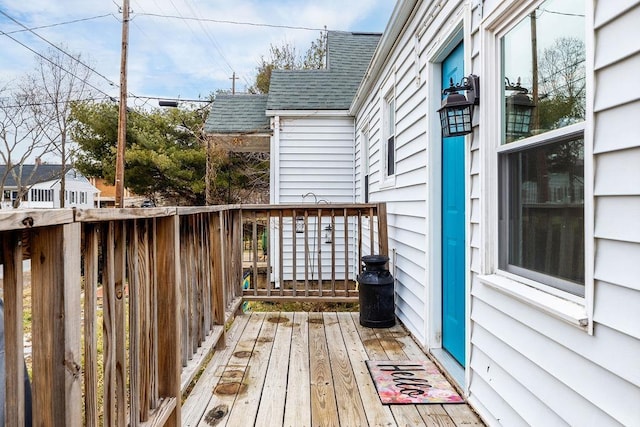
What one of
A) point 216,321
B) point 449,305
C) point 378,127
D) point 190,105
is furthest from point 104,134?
point 449,305

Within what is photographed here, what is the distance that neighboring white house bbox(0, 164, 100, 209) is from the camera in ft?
64.2

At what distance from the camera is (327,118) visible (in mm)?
7551

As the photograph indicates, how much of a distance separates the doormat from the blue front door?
23 cm

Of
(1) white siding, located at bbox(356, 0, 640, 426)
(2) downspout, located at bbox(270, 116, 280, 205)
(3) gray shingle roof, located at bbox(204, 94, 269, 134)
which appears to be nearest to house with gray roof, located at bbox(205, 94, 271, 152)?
(3) gray shingle roof, located at bbox(204, 94, 269, 134)

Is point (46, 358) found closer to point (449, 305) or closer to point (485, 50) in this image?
point (485, 50)

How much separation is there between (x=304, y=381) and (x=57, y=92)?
19.2m

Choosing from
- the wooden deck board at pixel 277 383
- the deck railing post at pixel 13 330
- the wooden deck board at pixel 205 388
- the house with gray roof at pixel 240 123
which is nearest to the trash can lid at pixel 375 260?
the wooden deck board at pixel 277 383

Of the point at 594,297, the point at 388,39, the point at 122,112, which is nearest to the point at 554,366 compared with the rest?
the point at 594,297

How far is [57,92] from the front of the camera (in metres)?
17.4

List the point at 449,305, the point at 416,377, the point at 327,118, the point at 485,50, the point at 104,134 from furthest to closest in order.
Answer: the point at 104,134 → the point at 327,118 → the point at 449,305 → the point at 416,377 → the point at 485,50

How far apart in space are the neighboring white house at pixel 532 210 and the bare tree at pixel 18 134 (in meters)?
18.6

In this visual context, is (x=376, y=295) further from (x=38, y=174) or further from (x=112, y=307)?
(x=38, y=174)

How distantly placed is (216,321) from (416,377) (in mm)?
1497

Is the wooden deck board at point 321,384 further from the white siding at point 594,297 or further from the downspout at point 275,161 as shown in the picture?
the downspout at point 275,161
